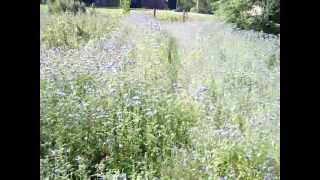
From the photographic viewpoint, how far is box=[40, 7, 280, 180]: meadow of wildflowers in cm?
173

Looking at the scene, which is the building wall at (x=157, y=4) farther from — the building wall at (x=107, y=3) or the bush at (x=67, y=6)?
the bush at (x=67, y=6)

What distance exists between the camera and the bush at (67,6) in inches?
68.6

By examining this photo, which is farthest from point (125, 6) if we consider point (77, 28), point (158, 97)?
point (158, 97)

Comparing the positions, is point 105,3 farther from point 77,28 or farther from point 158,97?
point 158,97

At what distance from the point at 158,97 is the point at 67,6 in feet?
1.70

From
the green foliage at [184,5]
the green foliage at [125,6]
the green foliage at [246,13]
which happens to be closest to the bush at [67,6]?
the green foliage at [125,6]

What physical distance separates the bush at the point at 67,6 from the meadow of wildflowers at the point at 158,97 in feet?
0.09

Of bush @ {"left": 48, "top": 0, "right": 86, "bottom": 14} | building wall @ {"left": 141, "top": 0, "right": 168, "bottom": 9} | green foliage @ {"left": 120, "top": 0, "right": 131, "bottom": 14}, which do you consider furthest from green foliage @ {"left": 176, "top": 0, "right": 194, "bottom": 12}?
bush @ {"left": 48, "top": 0, "right": 86, "bottom": 14}

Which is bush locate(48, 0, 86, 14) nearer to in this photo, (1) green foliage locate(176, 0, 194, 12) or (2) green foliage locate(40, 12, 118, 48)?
(2) green foliage locate(40, 12, 118, 48)
